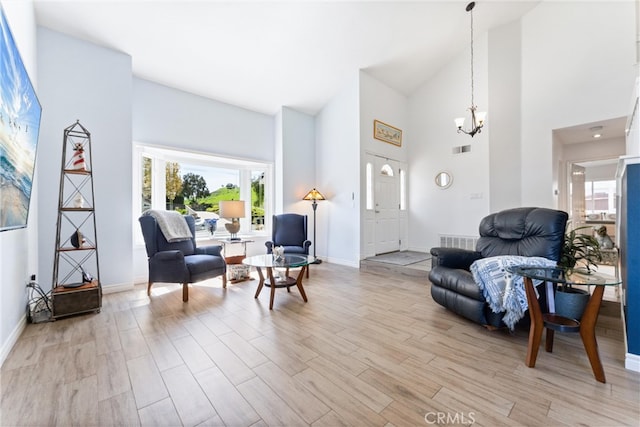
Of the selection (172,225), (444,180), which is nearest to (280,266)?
(172,225)

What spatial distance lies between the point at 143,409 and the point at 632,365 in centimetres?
300

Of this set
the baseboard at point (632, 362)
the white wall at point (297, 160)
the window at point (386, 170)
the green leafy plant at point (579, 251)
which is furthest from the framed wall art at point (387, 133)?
the baseboard at point (632, 362)

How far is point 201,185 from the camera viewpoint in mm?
4594

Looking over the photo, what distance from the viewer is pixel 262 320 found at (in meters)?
2.46

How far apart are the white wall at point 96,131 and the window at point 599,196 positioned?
843 cm

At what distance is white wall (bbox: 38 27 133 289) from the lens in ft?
9.34

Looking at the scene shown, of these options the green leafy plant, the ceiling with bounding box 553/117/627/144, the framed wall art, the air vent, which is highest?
the framed wall art

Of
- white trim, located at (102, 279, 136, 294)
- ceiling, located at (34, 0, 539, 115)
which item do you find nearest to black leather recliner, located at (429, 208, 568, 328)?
ceiling, located at (34, 0, 539, 115)

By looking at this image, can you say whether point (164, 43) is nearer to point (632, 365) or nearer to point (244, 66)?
point (244, 66)

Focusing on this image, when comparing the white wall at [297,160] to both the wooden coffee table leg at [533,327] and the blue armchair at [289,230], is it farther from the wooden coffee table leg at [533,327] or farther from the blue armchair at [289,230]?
the wooden coffee table leg at [533,327]

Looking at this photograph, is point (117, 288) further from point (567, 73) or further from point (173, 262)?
point (567, 73)

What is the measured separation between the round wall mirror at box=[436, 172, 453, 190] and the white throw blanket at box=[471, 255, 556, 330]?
3.39 metres

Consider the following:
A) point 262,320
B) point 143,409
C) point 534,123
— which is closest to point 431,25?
point 534,123

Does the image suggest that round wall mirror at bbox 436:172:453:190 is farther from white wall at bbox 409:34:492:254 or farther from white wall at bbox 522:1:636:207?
white wall at bbox 522:1:636:207
